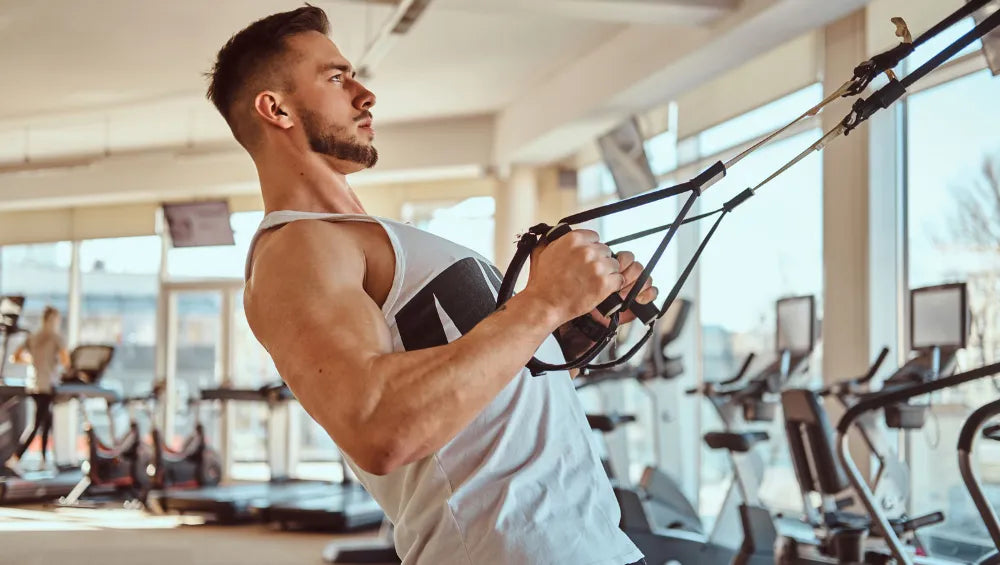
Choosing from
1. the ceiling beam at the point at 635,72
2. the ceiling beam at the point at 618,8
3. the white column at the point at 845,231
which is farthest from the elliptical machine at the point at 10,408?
the white column at the point at 845,231

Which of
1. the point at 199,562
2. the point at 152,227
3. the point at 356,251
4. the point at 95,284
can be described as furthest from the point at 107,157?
the point at 356,251

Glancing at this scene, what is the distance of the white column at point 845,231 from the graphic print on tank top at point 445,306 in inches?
186

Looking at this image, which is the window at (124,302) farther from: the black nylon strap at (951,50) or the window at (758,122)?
the black nylon strap at (951,50)

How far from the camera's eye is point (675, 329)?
6.03 m

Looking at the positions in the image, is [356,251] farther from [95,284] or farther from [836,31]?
[95,284]

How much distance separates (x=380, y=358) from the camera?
0.95 meters

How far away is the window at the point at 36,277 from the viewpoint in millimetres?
12234

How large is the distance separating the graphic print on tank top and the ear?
33cm

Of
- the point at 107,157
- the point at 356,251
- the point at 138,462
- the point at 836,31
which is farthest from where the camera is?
the point at 107,157

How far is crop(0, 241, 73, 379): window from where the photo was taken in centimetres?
1223

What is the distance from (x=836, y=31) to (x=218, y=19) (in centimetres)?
402

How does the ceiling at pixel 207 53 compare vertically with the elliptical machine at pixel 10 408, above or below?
above

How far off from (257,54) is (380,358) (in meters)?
0.58

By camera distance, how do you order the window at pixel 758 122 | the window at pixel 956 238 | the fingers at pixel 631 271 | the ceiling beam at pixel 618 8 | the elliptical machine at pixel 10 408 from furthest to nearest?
1. the elliptical machine at pixel 10 408
2. the window at pixel 758 122
3. the ceiling beam at pixel 618 8
4. the window at pixel 956 238
5. the fingers at pixel 631 271
